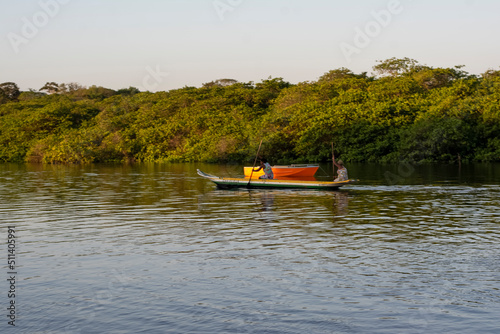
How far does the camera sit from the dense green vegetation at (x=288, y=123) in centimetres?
6184

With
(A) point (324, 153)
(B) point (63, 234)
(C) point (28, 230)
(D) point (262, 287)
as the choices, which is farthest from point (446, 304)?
(A) point (324, 153)

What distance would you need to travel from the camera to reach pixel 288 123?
251 feet

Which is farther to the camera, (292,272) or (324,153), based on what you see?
(324,153)

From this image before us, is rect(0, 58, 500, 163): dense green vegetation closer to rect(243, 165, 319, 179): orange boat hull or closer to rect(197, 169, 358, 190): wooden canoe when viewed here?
rect(243, 165, 319, 179): orange boat hull

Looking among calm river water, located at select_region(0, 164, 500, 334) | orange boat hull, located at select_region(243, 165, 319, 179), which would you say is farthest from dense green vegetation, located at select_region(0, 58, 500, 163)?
calm river water, located at select_region(0, 164, 500, 334)

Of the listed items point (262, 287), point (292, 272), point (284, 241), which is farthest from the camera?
point (284, 241)

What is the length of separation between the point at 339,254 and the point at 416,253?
1.79 meters

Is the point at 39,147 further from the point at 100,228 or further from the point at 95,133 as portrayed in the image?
the point at 100,228

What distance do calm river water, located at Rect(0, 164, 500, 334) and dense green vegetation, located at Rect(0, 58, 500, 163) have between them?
40245mm

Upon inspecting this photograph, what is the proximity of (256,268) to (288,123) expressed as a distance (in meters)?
64.9

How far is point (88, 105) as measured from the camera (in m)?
105

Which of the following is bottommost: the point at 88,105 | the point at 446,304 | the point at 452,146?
the point at 446,304

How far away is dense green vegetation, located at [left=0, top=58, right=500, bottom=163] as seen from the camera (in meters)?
61.8

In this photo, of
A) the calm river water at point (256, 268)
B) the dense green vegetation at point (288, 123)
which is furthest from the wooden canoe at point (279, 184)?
the dense green vegetation at point (288, 123)
